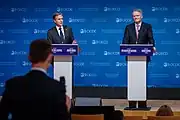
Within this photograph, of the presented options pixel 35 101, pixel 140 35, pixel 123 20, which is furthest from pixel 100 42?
pixel 35 101

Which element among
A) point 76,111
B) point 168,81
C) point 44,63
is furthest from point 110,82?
point 44,63

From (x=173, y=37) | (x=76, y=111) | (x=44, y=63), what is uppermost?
(x=173, y=37)

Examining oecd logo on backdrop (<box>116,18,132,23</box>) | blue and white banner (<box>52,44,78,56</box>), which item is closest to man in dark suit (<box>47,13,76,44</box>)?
blue and white banner (<box>52,44,78,56</box>)

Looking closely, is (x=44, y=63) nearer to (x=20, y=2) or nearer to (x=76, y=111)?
(x=76, y=111)

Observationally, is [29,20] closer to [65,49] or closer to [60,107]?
[65,49]

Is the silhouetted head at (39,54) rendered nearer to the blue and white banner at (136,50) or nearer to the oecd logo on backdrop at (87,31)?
the blue and white banner at (136,50)

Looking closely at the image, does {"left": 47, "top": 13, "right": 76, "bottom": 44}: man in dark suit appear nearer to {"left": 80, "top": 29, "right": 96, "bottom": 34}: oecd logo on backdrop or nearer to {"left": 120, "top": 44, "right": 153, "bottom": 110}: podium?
{"left": 120, "top": 44, "right": 153, "bottom": 110}: podium

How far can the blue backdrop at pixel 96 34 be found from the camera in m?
11.8

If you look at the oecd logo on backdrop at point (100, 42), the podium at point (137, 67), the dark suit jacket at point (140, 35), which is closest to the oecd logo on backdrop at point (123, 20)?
the oecd logo on backdrop at point (100, 42)

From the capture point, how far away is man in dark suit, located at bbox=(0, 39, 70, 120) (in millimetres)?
3082

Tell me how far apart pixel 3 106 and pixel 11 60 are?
30.8 feet

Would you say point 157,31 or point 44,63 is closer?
point 44,63

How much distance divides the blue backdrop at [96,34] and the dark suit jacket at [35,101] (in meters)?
8.89

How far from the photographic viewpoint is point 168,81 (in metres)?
11.9
